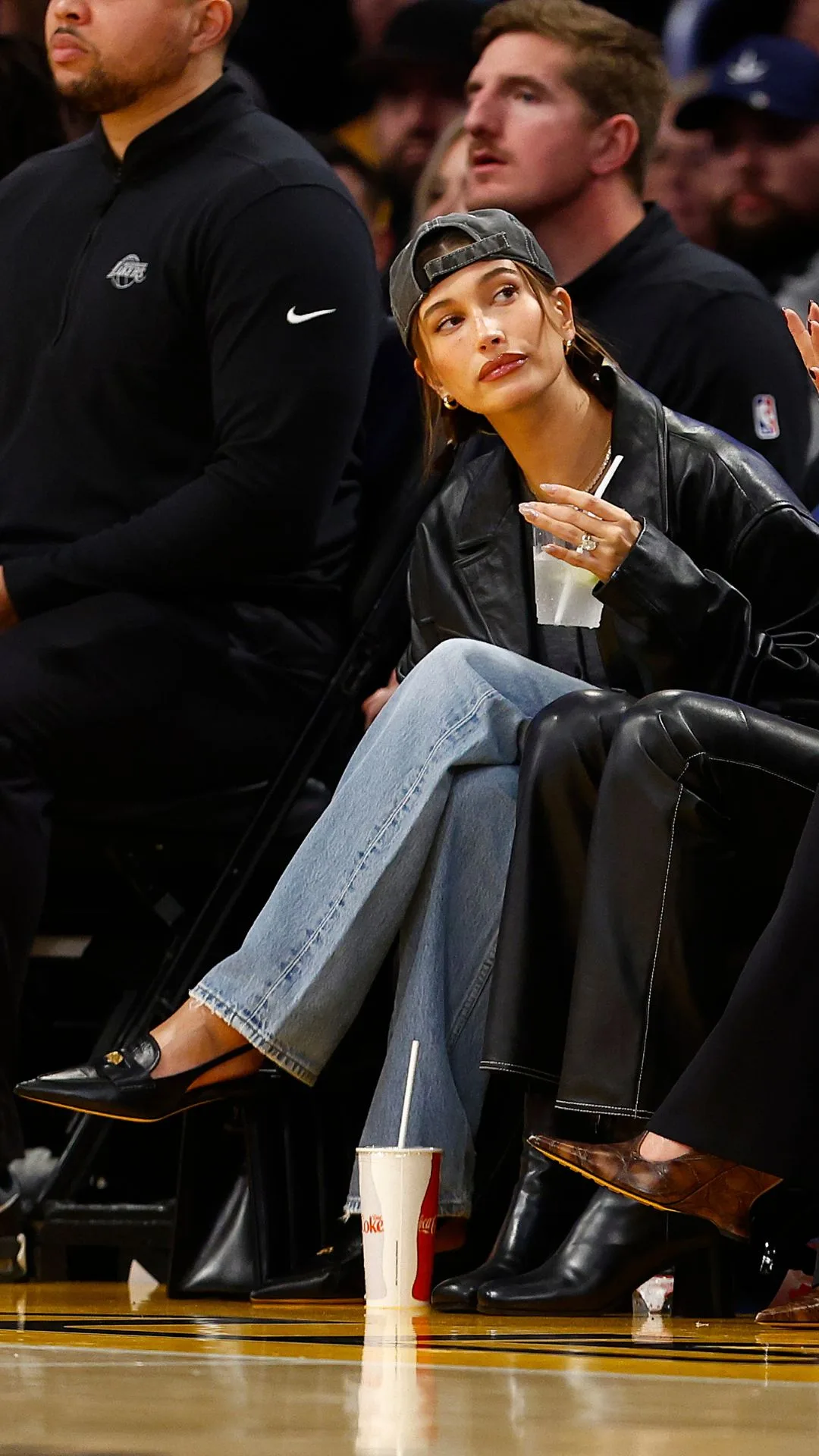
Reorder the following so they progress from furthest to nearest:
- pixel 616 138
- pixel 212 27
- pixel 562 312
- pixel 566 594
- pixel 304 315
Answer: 1. pixel 616 138
2. pixel 212 27
3. pixel 304 315
4. pixel 562 312
5. pixel 566 594

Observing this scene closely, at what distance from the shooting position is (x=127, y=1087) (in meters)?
2.18

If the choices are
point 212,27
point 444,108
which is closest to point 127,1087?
point 212,27

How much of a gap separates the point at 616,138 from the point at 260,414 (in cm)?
113

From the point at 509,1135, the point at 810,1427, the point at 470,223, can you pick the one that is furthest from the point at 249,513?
the point at 810,1427

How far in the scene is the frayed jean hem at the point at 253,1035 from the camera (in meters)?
2.17

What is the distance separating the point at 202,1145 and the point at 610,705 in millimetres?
876

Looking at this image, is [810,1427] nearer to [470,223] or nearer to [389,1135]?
[389,1135]

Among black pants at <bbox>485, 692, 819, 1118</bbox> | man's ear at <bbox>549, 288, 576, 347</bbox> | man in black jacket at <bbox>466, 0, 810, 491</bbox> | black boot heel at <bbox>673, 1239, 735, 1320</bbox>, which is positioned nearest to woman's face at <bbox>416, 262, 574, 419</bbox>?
man's ear at <bbox>549, 288, 576, 347</bbox>

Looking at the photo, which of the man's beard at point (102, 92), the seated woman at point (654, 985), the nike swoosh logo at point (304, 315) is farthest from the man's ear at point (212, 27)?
the seated woman at point (654, 985)

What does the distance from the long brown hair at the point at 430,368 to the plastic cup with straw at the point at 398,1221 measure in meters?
1.09

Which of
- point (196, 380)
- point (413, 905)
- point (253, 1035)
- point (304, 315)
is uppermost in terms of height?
point (304, 315)

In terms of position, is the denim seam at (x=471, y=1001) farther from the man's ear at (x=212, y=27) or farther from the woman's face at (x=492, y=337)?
the man's ear at (x=212, y=27)

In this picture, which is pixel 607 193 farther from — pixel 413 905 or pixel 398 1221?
pixel 398 1221

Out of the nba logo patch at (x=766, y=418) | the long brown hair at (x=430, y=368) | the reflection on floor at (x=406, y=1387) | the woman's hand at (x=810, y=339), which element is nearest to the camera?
the reflection on floor at (x=406, y=1387)
